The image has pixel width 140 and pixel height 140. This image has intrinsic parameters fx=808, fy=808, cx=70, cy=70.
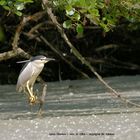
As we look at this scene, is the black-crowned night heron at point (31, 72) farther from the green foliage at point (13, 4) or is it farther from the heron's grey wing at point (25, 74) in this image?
the green foliage at point (13, 4)

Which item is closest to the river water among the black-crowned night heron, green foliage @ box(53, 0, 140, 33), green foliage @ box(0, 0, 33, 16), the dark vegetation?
the black-crowned night heron

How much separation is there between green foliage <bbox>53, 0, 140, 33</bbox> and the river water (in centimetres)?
68

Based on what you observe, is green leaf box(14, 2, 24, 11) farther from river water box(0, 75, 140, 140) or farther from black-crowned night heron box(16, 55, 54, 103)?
river water box(0, 75, 140, 140)

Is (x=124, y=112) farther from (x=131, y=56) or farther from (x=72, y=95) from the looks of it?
(x=131, y=56)

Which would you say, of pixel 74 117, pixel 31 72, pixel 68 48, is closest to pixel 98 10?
pixel 31 72

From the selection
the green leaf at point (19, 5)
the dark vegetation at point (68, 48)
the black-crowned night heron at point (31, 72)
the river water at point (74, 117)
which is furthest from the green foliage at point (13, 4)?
the dark vegetation at point (68, 48)

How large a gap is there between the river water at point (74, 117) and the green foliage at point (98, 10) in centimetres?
68

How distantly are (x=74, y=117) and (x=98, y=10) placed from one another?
0.85 metres

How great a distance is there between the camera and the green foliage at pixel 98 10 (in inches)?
226

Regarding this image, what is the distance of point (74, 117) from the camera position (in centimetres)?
614

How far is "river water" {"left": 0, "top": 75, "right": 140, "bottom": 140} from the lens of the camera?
543cm

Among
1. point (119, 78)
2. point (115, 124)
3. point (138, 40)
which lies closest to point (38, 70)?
point (115, 124)

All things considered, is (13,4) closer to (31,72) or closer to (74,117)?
(31,72)

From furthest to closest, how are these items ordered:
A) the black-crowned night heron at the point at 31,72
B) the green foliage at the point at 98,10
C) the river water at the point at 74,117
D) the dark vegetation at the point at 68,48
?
the dark vegetation at the point at 68,48 < the black-crowned night heron at the point at 31,72 < the green foliage at the point at 98,10 < the river water at the point at 74,117
